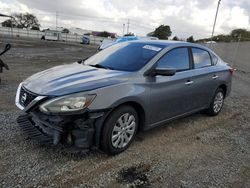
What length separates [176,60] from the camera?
4.84 metres

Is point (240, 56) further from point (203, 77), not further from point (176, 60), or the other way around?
point (176, 60)

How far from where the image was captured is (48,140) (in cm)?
363

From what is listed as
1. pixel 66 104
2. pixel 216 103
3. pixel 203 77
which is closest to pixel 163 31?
pixel 216 103

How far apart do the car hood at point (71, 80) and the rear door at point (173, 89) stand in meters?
0.62

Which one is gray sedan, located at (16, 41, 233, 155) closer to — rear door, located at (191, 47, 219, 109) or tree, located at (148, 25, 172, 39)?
rear door, located at (191, 47, 219, 109)

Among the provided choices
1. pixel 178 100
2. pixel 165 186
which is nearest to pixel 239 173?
pixel 165 186

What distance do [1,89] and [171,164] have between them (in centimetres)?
502

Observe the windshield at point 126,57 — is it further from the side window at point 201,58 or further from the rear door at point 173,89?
the side window at point 201,58

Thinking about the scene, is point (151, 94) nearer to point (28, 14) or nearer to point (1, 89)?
point (1, 89)

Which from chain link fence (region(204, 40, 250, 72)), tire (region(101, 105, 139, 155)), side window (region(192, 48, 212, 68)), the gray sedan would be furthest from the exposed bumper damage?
chain link fence (region(204, 40, 250, 72))

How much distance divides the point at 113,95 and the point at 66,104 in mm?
623

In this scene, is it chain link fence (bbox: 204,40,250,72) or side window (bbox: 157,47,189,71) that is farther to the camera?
chain link fence (bbox: 204,40,250,72)

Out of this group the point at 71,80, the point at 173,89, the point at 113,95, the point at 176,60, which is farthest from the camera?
the point at 176,60

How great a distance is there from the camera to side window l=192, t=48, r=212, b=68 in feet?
17.6
